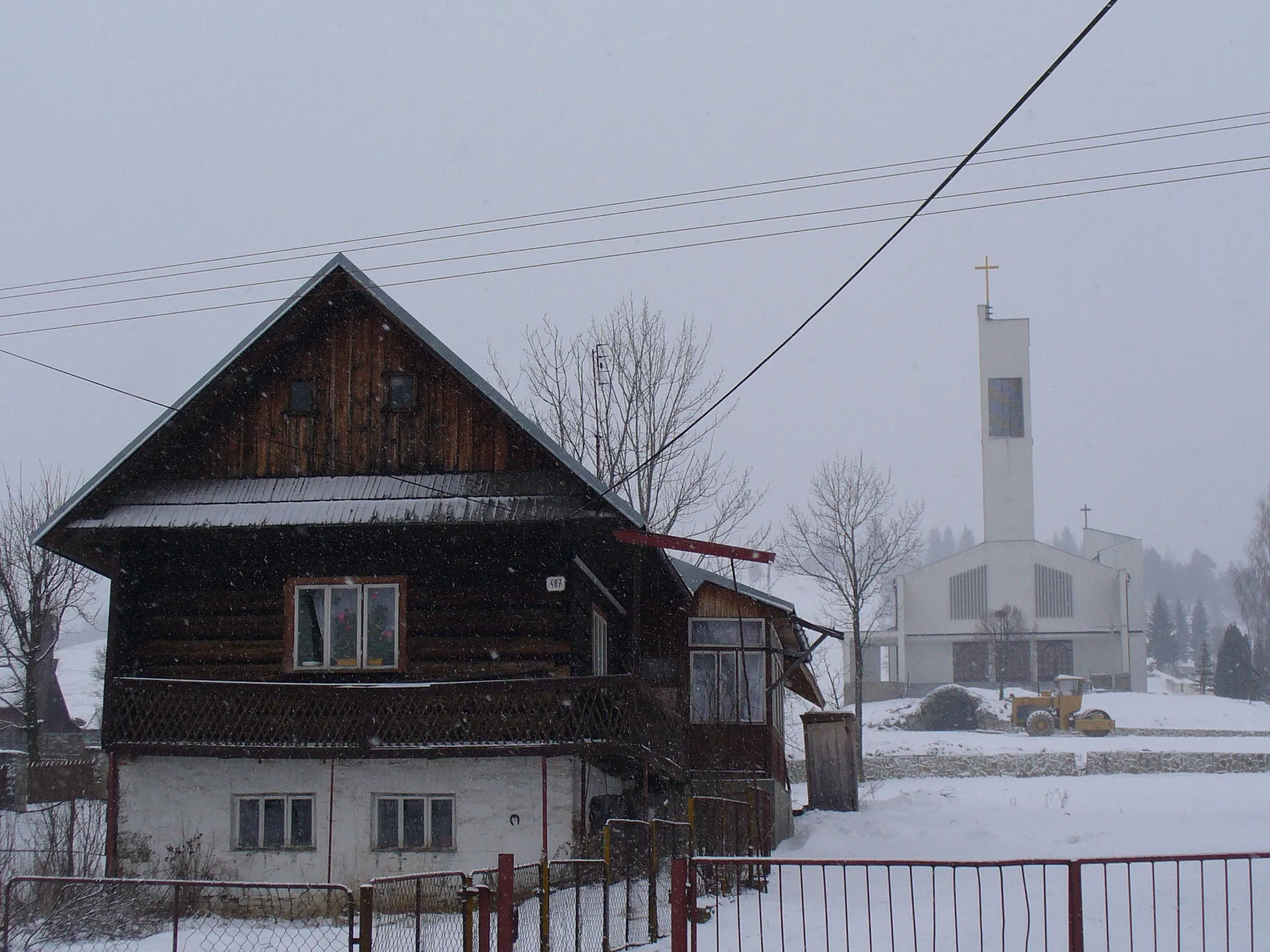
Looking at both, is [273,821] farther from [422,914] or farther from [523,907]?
[422,914]

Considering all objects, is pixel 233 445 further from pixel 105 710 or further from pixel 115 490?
pixel 105 710

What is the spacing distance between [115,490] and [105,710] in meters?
3.00

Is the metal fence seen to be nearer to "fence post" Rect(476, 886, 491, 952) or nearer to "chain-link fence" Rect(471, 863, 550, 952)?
"chain-link fence" Rect(471, 863, 550, 952)

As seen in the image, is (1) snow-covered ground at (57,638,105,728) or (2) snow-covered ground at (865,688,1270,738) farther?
(1) snow-covered ground at (57,638,105,728)

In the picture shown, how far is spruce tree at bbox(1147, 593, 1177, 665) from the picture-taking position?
111812mm

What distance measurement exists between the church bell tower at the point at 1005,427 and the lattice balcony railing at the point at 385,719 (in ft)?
171

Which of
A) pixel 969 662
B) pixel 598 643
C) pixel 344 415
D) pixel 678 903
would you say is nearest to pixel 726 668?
pixel 598 643

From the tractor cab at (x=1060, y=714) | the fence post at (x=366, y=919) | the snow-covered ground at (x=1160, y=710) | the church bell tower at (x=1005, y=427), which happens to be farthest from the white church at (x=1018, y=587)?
the fence post at (x=366, y=919)

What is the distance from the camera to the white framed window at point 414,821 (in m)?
16.6

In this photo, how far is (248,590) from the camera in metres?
17.9

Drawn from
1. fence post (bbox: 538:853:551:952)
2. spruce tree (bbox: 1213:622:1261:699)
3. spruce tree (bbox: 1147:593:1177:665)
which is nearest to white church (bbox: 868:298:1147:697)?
spruce tree (bbox: 1213:622:1261:699)

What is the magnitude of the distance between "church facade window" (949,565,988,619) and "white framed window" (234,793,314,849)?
5386cm

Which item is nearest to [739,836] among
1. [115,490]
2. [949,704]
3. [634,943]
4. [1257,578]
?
[634,943]

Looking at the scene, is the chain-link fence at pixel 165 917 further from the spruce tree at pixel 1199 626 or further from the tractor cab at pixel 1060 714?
the spruce tree at pixel 1199 626
